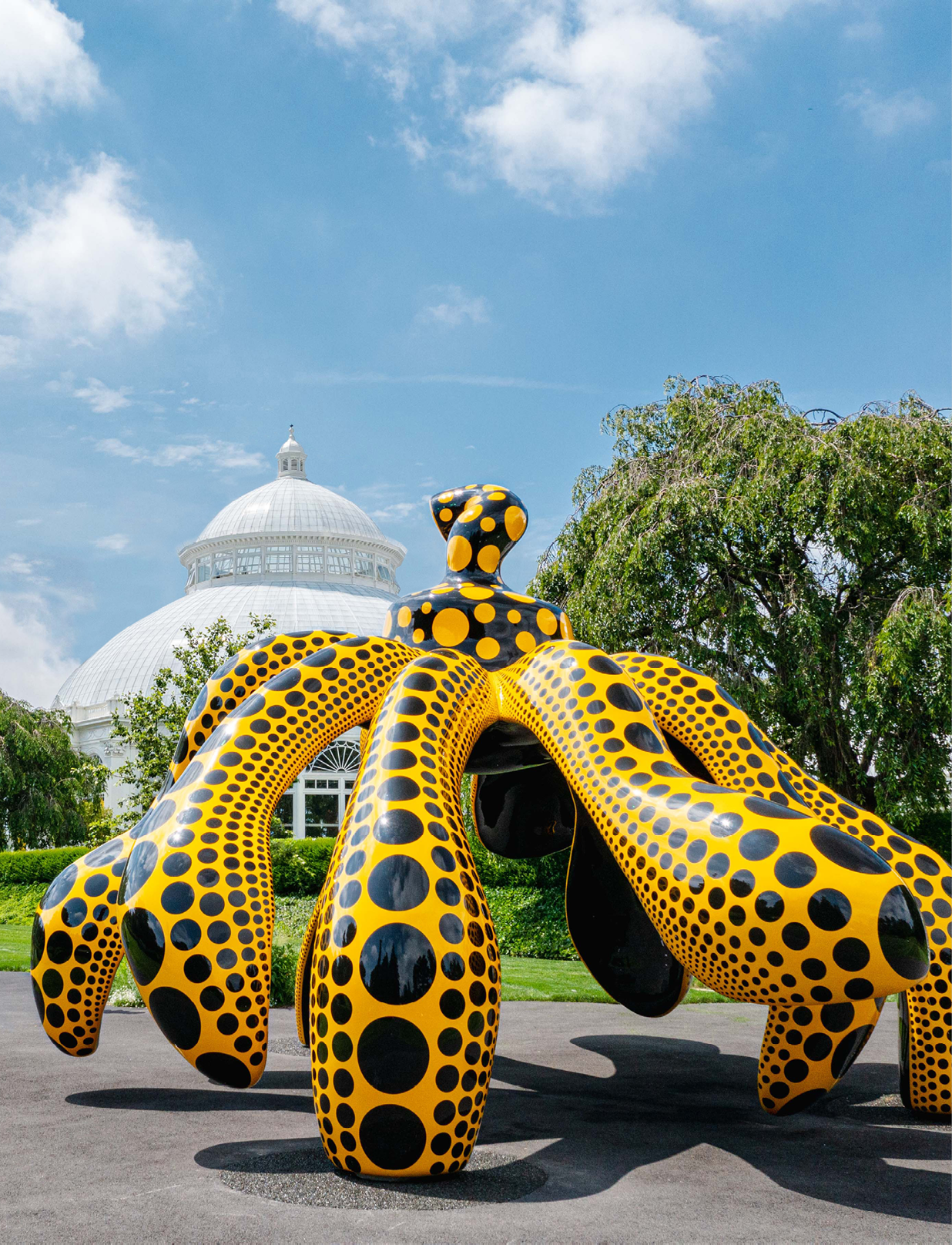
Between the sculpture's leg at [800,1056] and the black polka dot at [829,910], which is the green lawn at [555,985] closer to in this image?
the sculpture's leg at [800,1056]

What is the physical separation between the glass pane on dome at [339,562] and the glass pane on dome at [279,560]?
1989mm

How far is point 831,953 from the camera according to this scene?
4.61 meters

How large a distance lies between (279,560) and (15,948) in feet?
113

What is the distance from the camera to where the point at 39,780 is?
3084 cm

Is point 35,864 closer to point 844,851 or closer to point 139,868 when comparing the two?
point 139,868

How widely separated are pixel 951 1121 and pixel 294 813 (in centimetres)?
3594

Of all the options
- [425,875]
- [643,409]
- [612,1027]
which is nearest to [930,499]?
[643,409]

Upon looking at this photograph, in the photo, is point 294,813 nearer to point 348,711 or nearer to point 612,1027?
point 612,1027

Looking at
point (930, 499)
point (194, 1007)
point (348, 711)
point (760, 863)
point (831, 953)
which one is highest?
point (930, 499)

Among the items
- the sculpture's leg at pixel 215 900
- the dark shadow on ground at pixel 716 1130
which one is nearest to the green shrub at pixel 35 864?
the dark shadow on ground at pixel 716 1130

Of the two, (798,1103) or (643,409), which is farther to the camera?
(643,409)

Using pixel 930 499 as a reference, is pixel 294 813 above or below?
below

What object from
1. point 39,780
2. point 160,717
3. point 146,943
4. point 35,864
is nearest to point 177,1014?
point 146,943

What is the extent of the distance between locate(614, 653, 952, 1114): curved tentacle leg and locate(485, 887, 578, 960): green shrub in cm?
1451
